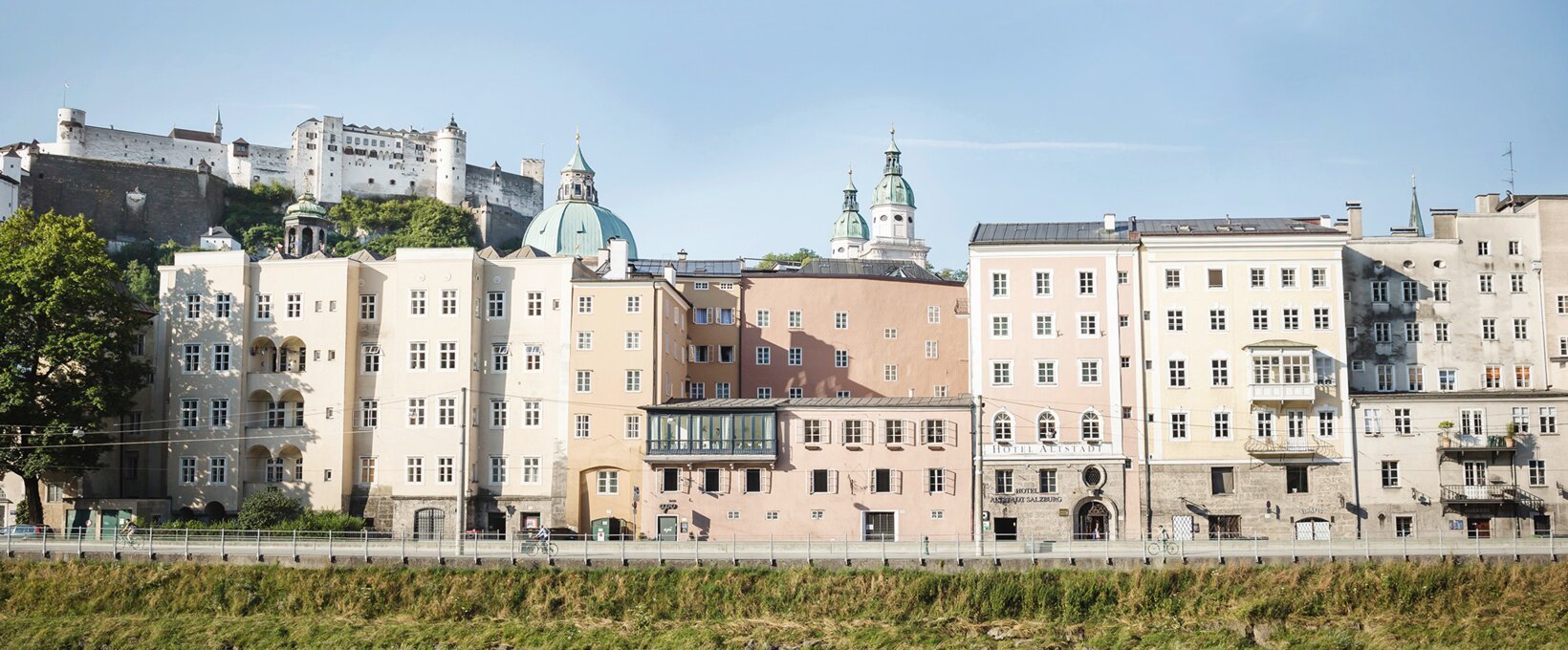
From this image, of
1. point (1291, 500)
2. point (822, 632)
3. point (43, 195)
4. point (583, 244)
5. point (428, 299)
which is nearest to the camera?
point (822, 632)

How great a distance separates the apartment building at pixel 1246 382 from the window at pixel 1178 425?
A: 0.13 feet

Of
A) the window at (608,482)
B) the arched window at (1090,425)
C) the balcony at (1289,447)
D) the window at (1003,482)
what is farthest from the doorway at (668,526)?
the balcony at (1289,447)

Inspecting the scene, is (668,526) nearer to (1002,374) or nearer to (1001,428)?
(1001,428)

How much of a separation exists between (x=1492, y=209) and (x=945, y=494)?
96.5 ft

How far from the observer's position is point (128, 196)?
151 m

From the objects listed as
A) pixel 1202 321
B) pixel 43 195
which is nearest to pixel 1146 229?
pixel 1202 321

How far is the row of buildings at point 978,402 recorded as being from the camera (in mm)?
63219

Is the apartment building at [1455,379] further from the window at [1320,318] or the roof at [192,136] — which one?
the roof at [192,136]

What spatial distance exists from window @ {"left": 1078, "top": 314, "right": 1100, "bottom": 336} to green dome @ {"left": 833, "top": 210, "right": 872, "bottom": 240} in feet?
368

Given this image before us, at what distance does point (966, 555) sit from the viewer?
50406 mm

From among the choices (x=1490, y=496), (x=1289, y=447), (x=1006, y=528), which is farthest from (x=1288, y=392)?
(x=1006, y=528)

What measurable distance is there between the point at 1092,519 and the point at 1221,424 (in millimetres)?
6538

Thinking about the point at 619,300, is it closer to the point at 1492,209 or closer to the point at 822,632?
the point at 822,632

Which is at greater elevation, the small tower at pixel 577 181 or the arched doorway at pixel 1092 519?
the small tower at pixel 577 181
